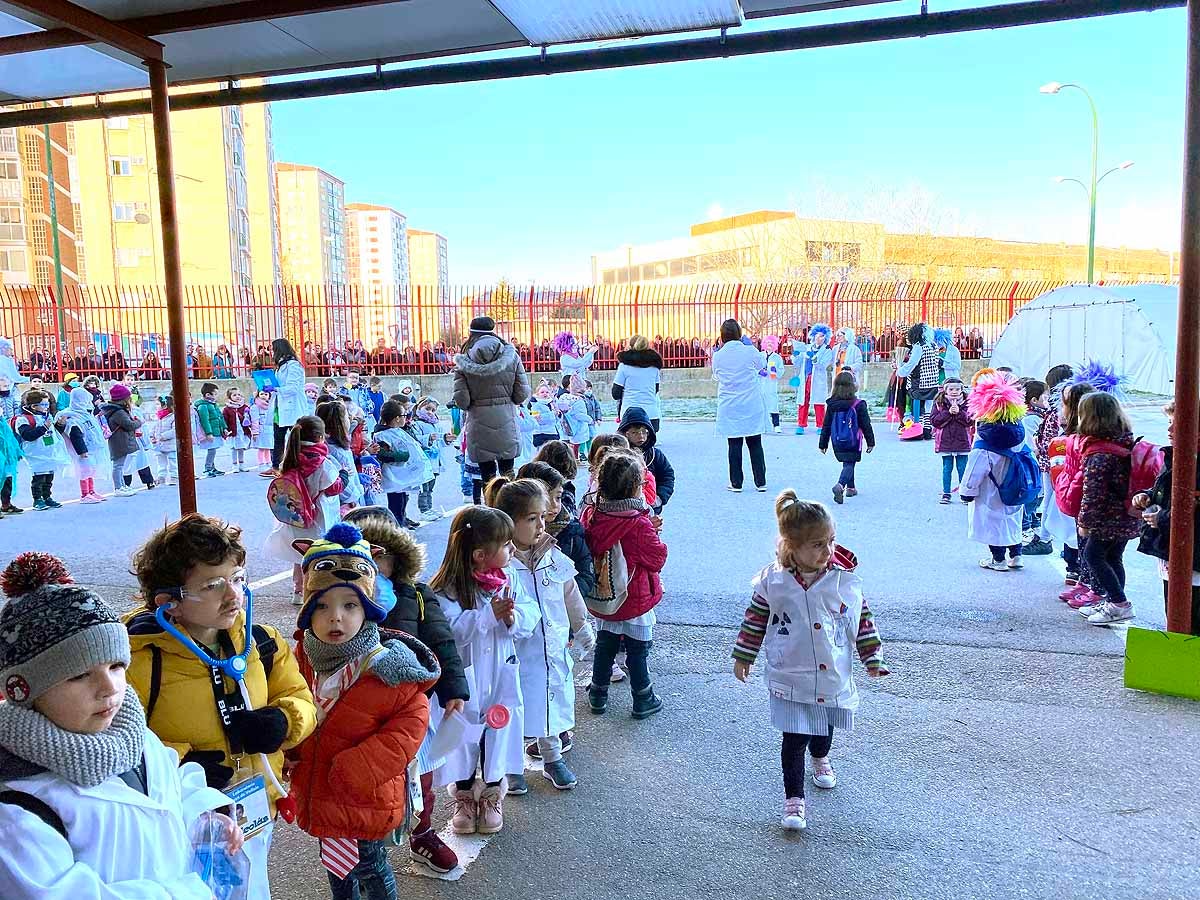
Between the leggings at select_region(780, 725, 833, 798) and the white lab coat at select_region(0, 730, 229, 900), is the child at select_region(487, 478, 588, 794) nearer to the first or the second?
the leggings at select_region(780, 725, 833, 798)

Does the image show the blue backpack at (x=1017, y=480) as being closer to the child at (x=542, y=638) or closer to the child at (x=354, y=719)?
the child at (x=542, y=638)

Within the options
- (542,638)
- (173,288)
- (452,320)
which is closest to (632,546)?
(542,638)

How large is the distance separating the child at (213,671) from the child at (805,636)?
66.4 inches

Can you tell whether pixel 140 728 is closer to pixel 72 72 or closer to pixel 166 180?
pixel 166 180

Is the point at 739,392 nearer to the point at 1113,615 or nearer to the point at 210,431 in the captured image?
the point at 1113,615

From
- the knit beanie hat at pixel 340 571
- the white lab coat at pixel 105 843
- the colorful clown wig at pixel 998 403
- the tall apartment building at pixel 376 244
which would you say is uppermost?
the tall apartment building at pixel 376 244

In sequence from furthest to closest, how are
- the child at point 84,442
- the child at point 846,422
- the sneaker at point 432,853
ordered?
the child at point 84,442, the child at point 846,422, the sneaker at point 432,853

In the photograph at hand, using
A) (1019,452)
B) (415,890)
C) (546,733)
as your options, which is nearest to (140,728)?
(415,890)

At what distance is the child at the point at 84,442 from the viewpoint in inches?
440

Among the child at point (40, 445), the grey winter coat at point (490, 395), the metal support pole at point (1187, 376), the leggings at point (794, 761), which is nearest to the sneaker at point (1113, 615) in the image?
the metal support pole at point (1187, 376)

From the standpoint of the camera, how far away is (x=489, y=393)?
7.46 m

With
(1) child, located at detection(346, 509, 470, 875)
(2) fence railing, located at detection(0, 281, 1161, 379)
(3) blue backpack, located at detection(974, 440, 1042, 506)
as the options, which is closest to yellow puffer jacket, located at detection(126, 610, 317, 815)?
(1) child, located at detection(346, 509, 470, 875)

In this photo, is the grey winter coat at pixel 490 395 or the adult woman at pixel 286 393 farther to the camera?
the adult woman at pixel 286 393

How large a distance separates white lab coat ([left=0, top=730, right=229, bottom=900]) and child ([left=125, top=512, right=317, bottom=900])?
370mm
